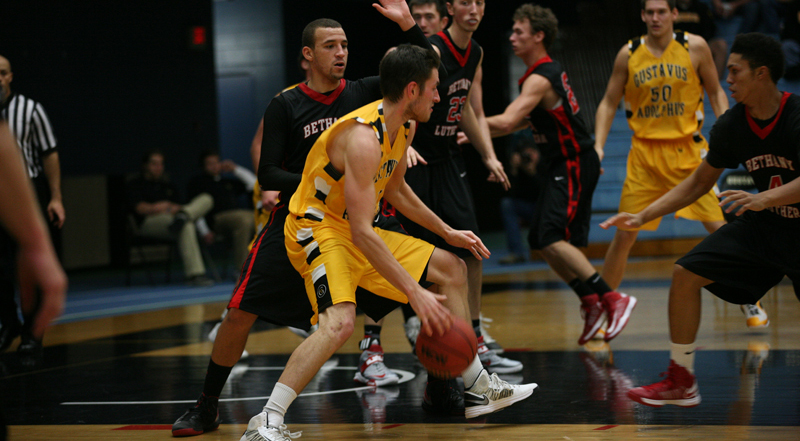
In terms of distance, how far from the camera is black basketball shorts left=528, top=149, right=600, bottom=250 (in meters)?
5.02

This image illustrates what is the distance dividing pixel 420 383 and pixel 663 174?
2.08 metres

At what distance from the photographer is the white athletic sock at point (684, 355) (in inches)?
137

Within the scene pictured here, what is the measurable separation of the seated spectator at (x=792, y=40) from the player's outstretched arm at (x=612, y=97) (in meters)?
5.98

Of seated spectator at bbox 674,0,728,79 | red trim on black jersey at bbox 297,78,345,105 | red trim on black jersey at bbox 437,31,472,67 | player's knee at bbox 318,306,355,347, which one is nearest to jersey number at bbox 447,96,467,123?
red trim on black jersey at bbox 437,31,472,67

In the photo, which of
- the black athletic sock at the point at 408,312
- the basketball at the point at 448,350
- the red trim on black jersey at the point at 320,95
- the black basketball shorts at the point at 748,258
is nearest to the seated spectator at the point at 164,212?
the black athletic sock at the point at 408,312

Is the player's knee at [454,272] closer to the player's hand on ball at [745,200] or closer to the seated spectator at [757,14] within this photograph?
the player's hand on ball at [745,200]

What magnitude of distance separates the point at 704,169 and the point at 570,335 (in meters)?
2.07

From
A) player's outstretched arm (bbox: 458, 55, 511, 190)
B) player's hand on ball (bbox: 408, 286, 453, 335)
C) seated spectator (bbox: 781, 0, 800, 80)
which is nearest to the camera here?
player's hand on ball (bbox: 408, 286, 453, 335)

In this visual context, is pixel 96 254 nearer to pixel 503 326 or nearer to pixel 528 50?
pixel 503 326

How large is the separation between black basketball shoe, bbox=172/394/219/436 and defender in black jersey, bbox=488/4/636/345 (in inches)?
91.0

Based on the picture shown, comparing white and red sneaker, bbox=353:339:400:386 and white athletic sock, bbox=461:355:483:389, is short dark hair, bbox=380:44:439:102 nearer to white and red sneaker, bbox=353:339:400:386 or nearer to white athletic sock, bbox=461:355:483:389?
white athletic sock, bbox=461:355:483:389

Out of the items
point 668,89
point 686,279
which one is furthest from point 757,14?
point 686,279

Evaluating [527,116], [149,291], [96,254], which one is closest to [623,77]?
[527,116]

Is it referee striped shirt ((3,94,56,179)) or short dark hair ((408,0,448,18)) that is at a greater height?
short dark hair ((408,0,448,18))
